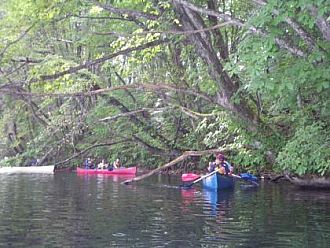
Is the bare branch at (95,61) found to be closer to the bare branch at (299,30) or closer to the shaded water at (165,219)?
the shaded water at (165,219)

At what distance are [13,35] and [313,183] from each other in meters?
11.3

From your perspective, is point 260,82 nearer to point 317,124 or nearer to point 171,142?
point 317,124

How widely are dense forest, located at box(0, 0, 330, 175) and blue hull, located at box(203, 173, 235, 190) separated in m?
0.86

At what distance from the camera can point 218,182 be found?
19.4 meters

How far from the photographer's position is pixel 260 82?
10.2m

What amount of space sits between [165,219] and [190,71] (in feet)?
35.9

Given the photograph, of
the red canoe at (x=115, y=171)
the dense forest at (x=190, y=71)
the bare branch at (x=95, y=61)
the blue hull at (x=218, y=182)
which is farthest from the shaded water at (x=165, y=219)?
the red canoe at (x=115, y=171)

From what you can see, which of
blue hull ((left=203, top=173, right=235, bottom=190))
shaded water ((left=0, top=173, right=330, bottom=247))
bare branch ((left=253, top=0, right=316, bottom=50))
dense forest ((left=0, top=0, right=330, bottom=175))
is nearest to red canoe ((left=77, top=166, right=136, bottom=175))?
dense forest ((left=0, top=0, right=330, bottom=175))

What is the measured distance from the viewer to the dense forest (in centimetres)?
1044

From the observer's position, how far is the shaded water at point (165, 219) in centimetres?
948

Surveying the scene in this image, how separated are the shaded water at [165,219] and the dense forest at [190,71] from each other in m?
1.36

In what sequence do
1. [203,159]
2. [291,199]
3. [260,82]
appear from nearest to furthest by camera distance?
[260,82] < [291,199] < [203,159]

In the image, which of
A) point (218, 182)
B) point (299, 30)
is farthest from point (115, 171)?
point (299, 30)

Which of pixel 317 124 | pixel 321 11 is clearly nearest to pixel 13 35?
pixel 317 124
